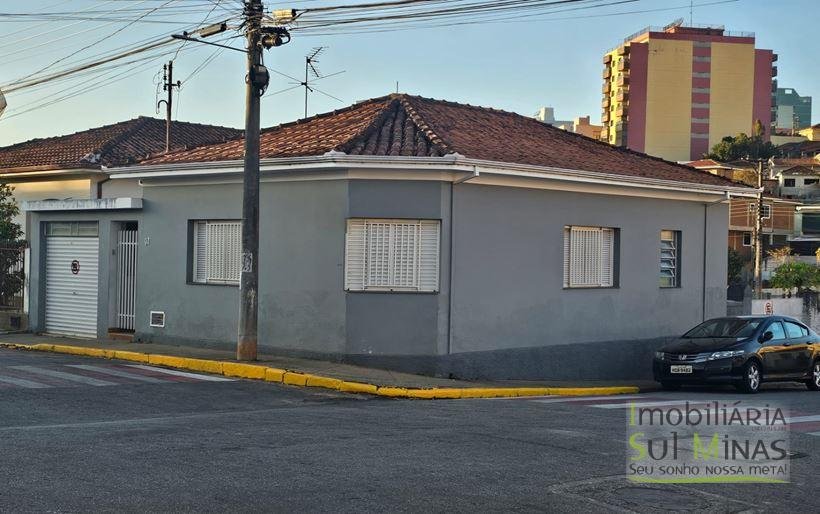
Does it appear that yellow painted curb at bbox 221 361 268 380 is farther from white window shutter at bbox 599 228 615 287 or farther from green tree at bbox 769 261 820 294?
green tree at bbox 769 261 820 294

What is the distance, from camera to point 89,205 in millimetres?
21703

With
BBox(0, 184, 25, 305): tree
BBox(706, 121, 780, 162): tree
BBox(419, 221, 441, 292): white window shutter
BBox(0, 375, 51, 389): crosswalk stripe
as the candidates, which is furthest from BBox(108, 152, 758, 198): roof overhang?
BBox(706, 121, 780, 162): tree

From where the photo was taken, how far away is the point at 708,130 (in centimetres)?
9500

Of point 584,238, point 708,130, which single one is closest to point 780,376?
point 584,238

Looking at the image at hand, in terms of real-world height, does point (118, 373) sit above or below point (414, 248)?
below

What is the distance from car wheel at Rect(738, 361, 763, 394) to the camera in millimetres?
16953

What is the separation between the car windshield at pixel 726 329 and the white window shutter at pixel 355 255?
256 inches

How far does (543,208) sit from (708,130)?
81.4 metres

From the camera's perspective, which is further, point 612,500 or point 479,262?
point 479,262

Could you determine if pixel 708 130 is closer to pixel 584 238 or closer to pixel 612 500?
pixel 584 238

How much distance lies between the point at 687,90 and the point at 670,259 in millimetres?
75862

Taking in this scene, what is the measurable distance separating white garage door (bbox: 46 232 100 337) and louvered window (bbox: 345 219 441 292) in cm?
769

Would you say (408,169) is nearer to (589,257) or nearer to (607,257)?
(589,257)

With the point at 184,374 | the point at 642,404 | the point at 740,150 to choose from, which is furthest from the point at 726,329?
the point at 740,150
